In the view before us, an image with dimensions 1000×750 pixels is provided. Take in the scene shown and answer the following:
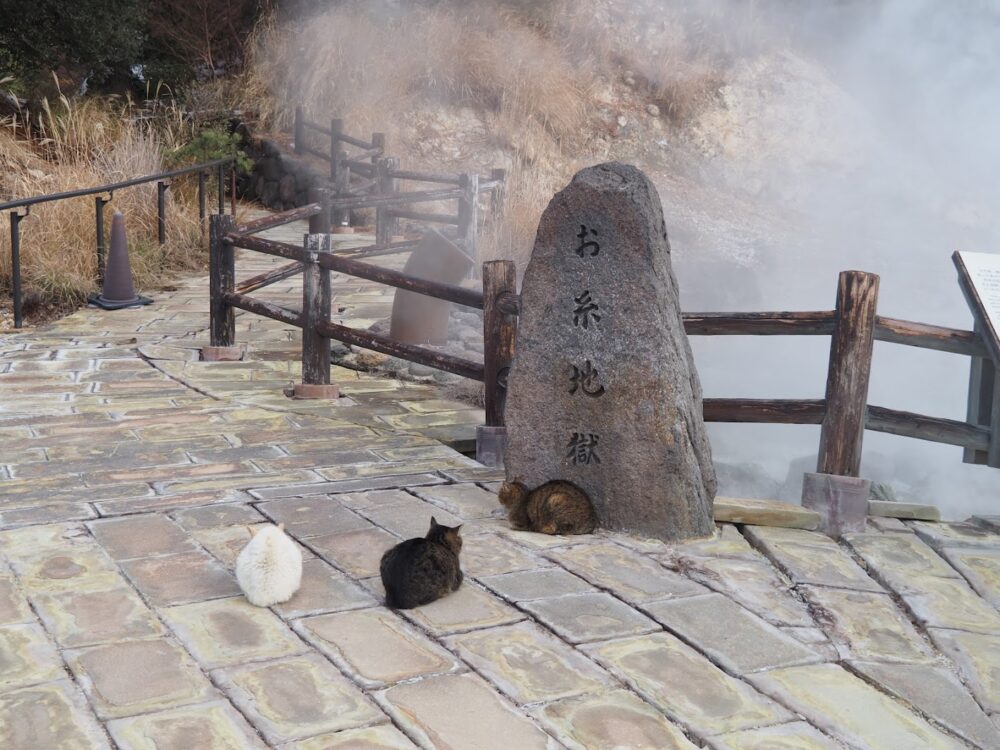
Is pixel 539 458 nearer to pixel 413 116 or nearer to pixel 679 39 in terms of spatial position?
pixel 413 116

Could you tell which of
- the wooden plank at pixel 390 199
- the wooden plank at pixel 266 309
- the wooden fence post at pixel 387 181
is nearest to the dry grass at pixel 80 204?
the wooden fence post at pixel 387 181

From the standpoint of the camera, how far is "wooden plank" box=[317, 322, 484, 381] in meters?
5.30

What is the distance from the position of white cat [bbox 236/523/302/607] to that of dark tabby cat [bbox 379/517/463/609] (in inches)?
11.0

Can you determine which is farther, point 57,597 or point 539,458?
point 539,458

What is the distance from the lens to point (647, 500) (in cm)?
388

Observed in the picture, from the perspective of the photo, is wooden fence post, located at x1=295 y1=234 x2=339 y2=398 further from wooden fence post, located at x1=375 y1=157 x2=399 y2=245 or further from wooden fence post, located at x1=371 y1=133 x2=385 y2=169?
wooden fence post, located at x1=371 y1=133 x2=385 y2=169

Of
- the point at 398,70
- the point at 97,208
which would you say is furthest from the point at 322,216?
the point at 398,70

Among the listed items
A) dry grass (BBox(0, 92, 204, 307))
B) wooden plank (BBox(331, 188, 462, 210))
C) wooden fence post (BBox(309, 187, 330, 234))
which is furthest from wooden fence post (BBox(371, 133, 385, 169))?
wooden fence post (BBox(309, 187, 330, 234))

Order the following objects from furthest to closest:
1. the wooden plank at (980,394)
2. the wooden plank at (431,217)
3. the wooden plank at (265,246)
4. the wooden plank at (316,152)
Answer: the wooden plank at (316,152), the wooden plank at (431,217), the wooden plank at (265,246), the wooden plank at (980,394)

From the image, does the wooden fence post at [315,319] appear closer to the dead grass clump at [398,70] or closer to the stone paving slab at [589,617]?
the stone paving slab at [589,617]

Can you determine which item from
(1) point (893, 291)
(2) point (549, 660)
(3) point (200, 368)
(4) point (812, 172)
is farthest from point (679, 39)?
(2) point (549, 660)

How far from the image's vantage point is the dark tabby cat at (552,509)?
392cm

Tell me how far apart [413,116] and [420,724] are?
13.1 meters

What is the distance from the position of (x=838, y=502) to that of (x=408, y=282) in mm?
2484
